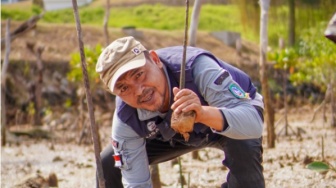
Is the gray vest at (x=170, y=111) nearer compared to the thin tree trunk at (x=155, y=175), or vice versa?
the gray vest at (x=170, y=111)

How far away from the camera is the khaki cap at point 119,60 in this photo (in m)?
3.64

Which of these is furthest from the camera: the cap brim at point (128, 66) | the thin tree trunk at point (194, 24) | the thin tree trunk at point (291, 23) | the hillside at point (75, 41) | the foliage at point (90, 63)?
the thin tree trunk at point (291, 23)

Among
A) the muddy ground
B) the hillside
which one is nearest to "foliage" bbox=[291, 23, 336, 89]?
the muddy ground

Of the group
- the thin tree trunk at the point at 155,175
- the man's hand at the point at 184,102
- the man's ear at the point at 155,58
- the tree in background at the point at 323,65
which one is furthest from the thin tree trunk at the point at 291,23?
the man's hand at the point at 184,102

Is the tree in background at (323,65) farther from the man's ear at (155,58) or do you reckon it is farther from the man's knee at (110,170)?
the man's ear at (155,58)

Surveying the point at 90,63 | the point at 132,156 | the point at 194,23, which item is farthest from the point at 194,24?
the point at 90,63

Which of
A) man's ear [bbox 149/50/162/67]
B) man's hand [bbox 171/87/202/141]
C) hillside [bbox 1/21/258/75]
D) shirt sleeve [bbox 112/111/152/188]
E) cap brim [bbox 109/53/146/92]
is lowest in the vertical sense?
shirt sleeve [bbox 112/111/152/188]

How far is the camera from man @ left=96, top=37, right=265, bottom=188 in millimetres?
3621

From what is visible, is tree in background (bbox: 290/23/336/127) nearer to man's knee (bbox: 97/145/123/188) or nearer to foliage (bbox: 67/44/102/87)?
A: foliage (bbox: 67/44/102/87)

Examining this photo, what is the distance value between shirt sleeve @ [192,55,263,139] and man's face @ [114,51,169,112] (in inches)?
7.0

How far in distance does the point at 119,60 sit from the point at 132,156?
2.03 feet

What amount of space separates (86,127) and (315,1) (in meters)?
12.6

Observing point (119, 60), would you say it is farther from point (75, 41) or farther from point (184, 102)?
point (75, 41)

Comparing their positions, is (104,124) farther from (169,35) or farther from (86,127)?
(169,35)
